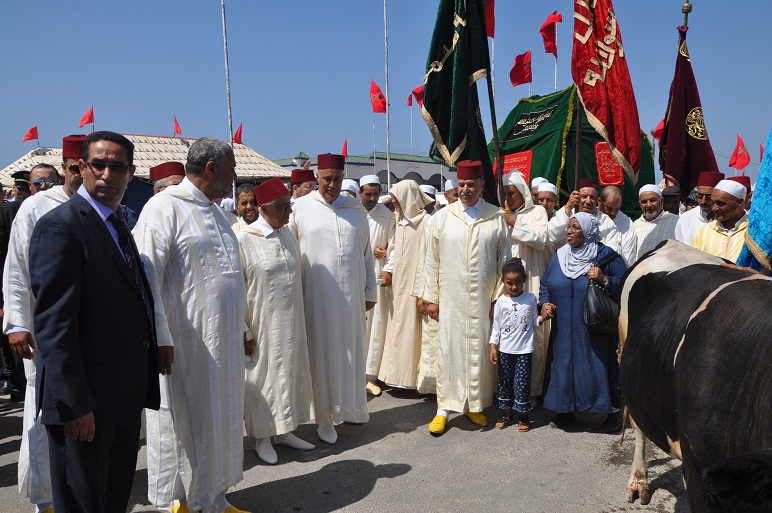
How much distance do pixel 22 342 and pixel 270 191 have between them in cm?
180

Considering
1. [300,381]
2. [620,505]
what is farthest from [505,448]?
[300,381]

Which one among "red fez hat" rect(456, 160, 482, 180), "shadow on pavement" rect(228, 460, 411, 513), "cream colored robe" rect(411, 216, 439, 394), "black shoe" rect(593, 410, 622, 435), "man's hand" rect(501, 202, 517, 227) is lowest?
"black shoe" rect(593, 410, 622, 435)

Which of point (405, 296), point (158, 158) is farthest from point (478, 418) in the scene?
point (158, 158)

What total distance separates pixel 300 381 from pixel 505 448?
1611 millimetres

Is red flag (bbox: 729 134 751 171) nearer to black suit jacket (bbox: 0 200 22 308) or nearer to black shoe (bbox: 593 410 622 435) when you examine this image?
A: black shoe (bbox: 593 410 622 435)

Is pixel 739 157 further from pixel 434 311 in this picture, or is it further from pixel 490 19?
pixel 434 311

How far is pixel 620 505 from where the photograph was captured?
361cm

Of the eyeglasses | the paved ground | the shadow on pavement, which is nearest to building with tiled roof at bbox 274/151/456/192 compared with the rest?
the paved ground

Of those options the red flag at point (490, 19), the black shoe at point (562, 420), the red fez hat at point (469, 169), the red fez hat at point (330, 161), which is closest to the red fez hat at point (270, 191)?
the red fez hat at point (330, 161)

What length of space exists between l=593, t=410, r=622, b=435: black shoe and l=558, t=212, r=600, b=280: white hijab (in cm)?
119

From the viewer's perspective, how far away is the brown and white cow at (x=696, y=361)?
207cm

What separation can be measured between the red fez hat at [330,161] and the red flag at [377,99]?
1362 cm

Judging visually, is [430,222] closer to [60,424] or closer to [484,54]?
[484,54]

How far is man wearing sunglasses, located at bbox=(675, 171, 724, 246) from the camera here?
5.32 meters
